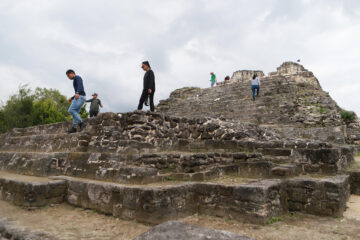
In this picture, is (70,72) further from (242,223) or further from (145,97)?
(242,223)

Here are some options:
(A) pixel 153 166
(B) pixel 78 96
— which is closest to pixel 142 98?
(B) pixel 78 96

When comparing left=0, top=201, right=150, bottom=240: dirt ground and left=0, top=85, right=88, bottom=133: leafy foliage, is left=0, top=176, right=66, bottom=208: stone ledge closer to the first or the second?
left=0, top=201, right=150, bottom=240: dirt ground

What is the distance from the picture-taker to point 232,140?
19.0 feet

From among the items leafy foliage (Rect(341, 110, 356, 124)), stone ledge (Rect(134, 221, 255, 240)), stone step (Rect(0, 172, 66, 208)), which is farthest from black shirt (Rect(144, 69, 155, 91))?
leafy foliage (Rect(341, 110, 356, 124))

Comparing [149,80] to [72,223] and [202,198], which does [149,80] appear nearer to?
[202,198]

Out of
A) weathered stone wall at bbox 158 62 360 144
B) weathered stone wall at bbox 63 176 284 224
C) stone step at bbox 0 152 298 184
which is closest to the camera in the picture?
weathered stone wall at bbox 63 176 284 224

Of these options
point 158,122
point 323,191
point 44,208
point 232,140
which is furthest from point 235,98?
point 44,208

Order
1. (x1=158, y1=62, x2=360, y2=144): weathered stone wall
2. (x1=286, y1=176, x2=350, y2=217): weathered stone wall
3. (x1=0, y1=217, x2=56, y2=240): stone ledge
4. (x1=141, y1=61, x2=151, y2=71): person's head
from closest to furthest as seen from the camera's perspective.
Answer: (x1=0, y1=217, x2=56, y2=240): stone ledge → (x1=286, y1=176, x2=350, y2=217): weathered stone wall → (x1=141, y1=61, x2=151, y2=71): person's head → (x1=158, y1=62, x2=360, y2=144): weathered stone wall

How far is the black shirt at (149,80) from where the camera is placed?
19.8ft

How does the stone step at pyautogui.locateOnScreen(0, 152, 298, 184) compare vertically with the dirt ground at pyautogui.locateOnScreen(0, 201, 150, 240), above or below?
above

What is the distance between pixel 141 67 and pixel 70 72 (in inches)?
71.3

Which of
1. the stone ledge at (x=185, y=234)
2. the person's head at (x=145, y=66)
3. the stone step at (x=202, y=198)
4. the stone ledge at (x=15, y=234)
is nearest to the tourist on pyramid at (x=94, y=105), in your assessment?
the person's head at (x=145, y=66)

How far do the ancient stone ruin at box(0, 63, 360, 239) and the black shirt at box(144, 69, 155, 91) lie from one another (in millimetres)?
957

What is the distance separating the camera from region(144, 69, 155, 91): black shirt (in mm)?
6047
